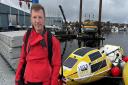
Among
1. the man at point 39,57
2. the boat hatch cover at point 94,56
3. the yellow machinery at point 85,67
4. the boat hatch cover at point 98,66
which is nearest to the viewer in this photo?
the man at point 39,57

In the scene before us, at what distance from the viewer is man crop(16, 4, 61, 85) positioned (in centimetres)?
430

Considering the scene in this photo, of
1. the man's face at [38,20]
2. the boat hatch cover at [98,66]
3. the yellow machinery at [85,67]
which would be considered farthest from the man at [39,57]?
the boat hatch cover at [98,66]

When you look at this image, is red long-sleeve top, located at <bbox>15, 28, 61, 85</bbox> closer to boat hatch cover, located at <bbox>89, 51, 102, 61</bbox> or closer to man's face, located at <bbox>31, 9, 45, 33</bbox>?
man's face, located at <bbox>31, 9, 45, 33</bbox>

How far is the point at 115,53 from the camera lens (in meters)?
15.9

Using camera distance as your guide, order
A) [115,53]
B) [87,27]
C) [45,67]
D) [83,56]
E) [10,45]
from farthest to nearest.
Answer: [87,27]
[115,53]
[83,56]
[10,45]
[45,67]

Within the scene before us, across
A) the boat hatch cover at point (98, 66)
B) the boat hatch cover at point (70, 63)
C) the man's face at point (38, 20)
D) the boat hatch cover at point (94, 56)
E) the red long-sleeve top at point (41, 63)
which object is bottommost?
the boat hatch cover at point (98, 66)

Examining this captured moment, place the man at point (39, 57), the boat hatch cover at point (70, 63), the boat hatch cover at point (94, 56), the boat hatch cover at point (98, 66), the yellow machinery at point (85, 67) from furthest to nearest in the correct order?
the boat hatch cover at point (94, 56)
the boat hatch cover at point (98, 66)
the boat hatch cover at point (70, 63)
the yellow machinery at point (85, 67)
the man at point (39, 57)

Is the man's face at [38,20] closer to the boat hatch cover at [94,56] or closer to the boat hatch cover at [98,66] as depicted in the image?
the boat hatch cover at [98,66]

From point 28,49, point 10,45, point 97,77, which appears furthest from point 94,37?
point 28,49

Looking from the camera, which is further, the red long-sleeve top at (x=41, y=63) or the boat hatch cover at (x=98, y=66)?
the boat hatch cover at (x=98, y=66)

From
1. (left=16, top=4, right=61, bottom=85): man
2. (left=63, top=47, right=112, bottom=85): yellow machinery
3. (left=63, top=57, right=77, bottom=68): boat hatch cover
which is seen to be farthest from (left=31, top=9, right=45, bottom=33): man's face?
(left=63, top=57, right=77, bottom=68): boat hatch cover

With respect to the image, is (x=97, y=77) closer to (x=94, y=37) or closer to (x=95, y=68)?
(x=95, y=68)

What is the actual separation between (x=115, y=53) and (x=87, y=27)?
1126 inches

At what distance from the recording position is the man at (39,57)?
4301 millimetres
